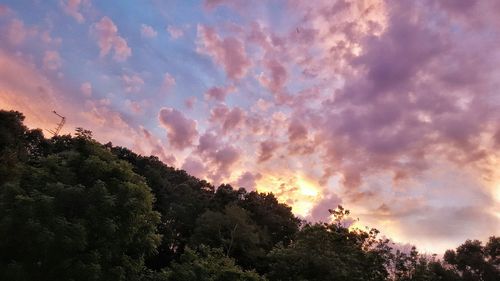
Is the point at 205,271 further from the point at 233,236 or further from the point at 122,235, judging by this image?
the point at 233,236

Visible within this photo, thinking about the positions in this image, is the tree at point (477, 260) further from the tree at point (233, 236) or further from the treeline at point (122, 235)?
the tree at point (233, 236)

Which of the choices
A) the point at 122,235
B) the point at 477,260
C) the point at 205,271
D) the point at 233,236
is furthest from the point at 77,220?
the point at 477,260

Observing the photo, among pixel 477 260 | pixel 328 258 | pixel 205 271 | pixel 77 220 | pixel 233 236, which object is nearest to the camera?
pixel 77 220

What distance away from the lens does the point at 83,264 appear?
24812 mm

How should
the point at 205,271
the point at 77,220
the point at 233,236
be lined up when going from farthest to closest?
the point at 233,236, the point at 205,271, the point at 77,220

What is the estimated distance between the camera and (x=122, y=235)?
2714 centimetres

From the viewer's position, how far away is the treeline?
24.8 meters

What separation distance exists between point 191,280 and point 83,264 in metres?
9.43

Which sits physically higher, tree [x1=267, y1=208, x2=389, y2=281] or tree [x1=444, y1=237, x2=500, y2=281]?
tree [x1=444, y1=237, x2=500, y2=281]

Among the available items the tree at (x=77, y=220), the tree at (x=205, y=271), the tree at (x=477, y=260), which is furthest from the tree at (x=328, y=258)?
the tree at (x=477, y=260)

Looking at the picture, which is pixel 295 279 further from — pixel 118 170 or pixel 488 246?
pixel 488 246

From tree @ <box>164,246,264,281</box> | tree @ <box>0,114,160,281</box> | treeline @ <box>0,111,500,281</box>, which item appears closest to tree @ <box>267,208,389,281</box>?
treeline @ <box>0,111,500,281</box>

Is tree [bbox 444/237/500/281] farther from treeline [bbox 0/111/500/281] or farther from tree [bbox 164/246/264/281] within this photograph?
tree [bbox 164/246/264/281]

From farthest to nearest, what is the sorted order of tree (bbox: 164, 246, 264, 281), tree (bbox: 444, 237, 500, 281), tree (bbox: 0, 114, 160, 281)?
tree (bbox: 444, 237, 500, 281) → tree (bbox: 164, 246, 264, 281) → tree (bbox: 0, 114, 160, 281)
